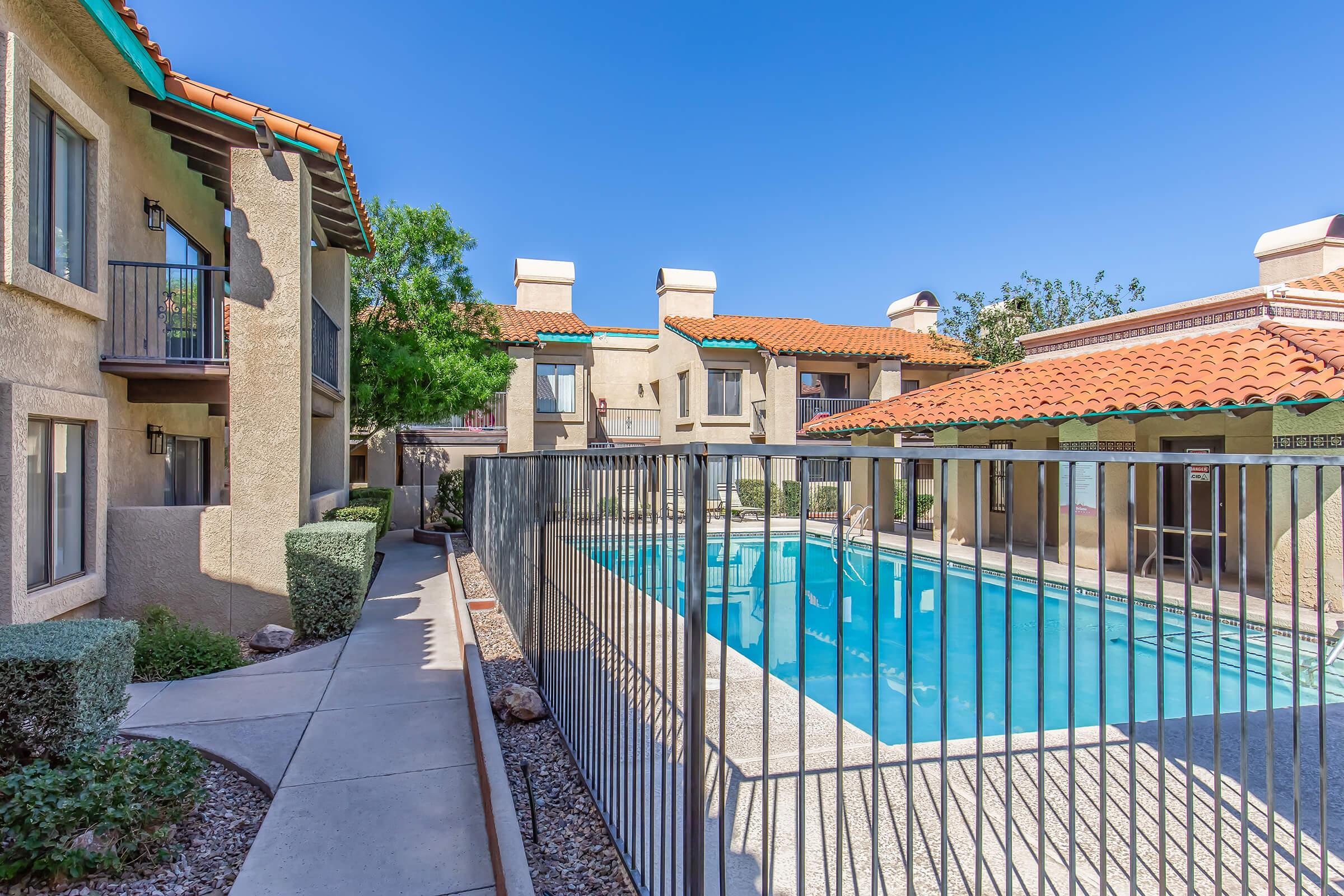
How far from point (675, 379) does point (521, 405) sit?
7.30m

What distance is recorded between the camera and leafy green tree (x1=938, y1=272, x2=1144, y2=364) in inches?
1356

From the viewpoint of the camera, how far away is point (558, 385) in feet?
95.2

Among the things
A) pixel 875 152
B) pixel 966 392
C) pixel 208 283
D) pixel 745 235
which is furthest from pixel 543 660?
pixel 745 235

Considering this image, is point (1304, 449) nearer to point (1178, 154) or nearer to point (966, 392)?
point (966, 392)

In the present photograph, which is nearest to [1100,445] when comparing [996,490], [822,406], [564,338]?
[996,490]

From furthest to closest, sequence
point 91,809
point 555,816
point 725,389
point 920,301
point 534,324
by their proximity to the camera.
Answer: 1. point 920,301
2. point 725,389
3. point 534,324
4. point 555,816
5. point 91,809

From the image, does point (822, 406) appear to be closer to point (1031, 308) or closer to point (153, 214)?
point (1031, 308)

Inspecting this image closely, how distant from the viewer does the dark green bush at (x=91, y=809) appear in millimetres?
3486

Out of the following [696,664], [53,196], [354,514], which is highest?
[53,196]

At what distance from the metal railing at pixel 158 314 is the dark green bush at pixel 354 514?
2768 mm

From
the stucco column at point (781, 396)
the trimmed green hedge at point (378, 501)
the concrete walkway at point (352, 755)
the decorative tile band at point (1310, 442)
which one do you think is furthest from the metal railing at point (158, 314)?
the stucco column at point (781, 396)

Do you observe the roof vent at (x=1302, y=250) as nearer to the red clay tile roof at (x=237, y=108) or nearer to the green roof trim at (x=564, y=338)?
the red clay tile roof at (x=237, y=108)

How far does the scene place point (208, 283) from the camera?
11.7 meters

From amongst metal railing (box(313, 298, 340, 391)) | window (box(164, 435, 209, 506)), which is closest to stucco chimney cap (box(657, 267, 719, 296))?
metal railing (box(313, 298, 340, 391))
